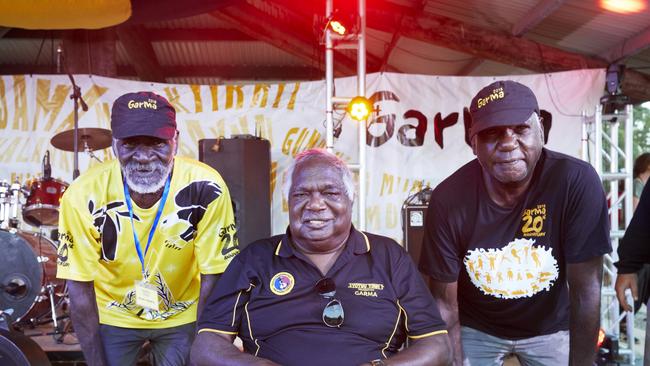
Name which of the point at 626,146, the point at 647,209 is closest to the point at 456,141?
the point at 626,146

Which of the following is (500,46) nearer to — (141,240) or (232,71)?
(141,240)

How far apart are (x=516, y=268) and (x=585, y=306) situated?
0.96 ft

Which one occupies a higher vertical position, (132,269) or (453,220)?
(453,220)

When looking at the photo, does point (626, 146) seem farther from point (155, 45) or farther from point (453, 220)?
point (155, 45)

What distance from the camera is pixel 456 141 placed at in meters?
6.86

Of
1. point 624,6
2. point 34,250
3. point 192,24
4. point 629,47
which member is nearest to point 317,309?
point 34,250

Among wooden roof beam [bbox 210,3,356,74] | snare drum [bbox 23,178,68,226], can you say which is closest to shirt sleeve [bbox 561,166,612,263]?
snare drum [bbox 23,178,68,226]

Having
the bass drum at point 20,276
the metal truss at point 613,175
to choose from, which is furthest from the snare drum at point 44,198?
the metal truss at point 613,175

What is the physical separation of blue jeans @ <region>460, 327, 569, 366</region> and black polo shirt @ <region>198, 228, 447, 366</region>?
47cm

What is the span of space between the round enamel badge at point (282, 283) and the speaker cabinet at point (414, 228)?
3425 millimetres

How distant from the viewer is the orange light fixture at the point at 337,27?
5.68 meters

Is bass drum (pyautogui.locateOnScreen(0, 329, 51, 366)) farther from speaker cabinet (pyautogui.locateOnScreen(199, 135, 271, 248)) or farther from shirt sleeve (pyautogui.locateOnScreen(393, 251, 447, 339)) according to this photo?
speaker cabinet (pyautogui.locateOnScreen(199, 135, 271, 248))

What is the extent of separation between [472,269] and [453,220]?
23 cm

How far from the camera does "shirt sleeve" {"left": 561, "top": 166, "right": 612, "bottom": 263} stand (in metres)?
2.35
